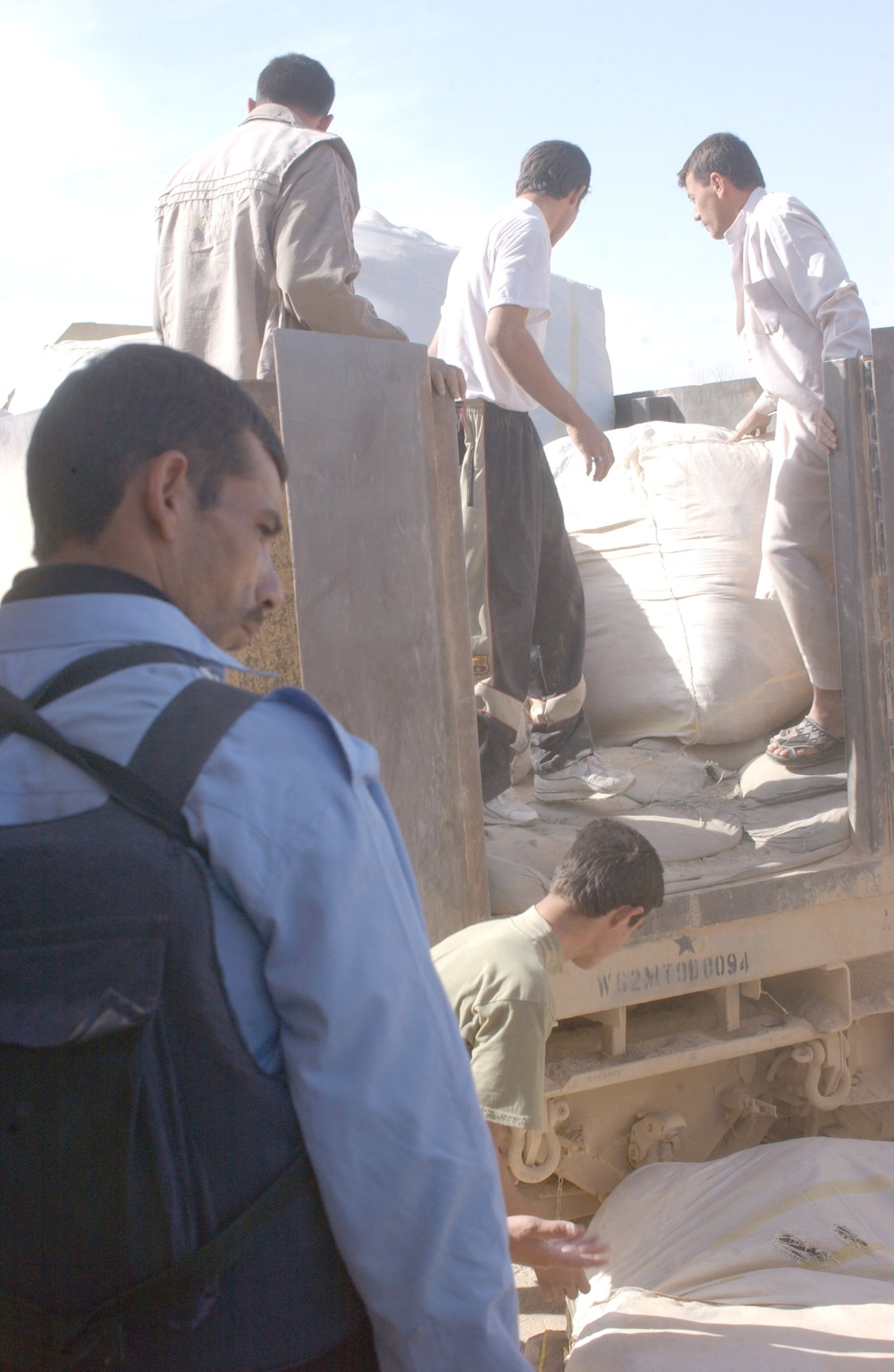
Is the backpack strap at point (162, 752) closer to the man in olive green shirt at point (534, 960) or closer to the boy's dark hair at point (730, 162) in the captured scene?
the man in olive green shirt at point (534, 960)

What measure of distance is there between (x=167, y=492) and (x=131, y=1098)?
0.41 meters

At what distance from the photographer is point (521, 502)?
279 cm

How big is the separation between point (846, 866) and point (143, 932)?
226 cm

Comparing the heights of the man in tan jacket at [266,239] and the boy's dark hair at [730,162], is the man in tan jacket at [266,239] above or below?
below

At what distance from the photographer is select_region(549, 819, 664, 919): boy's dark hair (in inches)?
82.1

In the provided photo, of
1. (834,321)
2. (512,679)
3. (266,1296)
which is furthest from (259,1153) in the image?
(834,321)

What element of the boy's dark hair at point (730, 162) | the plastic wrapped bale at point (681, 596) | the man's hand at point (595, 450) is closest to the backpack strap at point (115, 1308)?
the man's hand at point (595, 450)

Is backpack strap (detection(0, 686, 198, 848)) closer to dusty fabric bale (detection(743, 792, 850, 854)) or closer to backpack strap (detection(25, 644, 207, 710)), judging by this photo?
backpack strap (detection(25, 644, 207, 710))

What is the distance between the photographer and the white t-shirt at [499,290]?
2.82m

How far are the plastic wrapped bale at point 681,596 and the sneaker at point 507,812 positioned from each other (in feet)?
2.48

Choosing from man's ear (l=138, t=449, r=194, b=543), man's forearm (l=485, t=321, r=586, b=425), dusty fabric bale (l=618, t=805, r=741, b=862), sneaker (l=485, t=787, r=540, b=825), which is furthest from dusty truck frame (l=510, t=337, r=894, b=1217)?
man's ear (l=138, t=449, r=194, b=543)

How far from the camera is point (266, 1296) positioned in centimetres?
78

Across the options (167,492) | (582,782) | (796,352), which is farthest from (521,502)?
(167,492)

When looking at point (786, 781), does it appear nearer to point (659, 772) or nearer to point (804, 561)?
point (659, 772)
